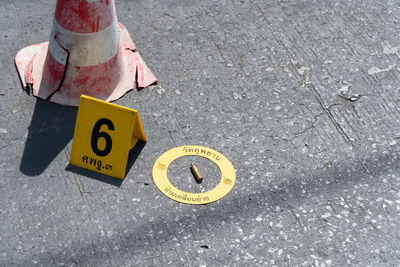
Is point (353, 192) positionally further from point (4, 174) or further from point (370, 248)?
point (4, 174)

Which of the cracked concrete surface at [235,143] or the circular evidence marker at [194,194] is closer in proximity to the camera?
the cracked concrete surface at [235,143]

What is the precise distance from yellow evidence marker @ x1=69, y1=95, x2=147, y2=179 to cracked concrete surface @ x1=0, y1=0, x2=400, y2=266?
0.10 m

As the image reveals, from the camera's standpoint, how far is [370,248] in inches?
137

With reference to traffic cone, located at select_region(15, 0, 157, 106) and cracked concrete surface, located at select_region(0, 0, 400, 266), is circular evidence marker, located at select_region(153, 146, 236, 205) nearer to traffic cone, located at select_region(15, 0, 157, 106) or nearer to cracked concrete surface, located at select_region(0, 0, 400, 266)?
cracked concrete surface, located at select_region(0, 0, 400, 266)

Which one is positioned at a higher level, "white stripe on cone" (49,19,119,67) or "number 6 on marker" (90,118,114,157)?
"white stripe on cone" (49,19,119,67)

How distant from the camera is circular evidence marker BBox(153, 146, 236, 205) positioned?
3.73 meters

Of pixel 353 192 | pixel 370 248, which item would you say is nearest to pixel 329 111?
pixel 353 192

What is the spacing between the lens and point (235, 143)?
4.09 m

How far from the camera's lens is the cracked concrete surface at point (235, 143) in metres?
3.47

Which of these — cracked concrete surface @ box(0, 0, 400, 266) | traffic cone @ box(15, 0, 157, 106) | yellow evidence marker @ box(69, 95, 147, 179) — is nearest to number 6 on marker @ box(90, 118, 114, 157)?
yellow evidence marker @ box(69, 95, 147, 179)

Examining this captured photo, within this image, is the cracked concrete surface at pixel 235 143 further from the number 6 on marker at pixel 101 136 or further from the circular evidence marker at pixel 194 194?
the number 6 on marker at pixel 101 136

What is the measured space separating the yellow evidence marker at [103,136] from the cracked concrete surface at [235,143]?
3.9 inches

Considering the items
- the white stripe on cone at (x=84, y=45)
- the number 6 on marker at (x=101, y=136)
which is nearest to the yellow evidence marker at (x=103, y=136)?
the number 6 on marker at (x=101, y=136)

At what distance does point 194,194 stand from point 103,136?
0.68 meters
